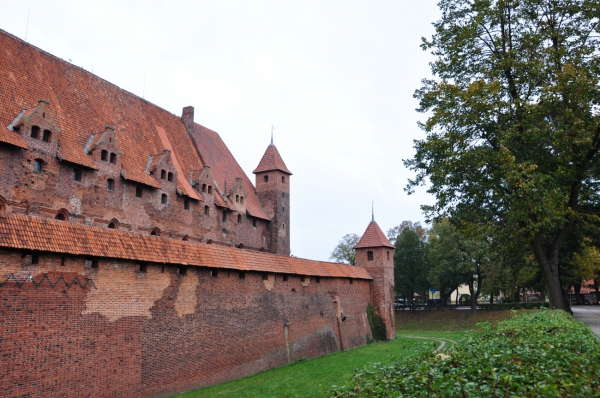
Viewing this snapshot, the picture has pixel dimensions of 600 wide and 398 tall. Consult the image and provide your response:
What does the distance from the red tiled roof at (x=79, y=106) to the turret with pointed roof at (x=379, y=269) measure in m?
12.1

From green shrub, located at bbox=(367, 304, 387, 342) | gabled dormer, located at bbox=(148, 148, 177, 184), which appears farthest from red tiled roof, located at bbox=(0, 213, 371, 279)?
green shrub, located at bbox=(367, 304, 387, 342)

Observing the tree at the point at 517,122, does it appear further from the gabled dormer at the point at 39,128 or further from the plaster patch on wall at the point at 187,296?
the gabled dormer at the point at 39,128

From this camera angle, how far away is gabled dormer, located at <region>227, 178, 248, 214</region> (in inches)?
1129

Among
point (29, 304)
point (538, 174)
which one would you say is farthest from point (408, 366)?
point (538, 174)

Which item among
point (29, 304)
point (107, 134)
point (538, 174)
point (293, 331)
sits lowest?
point (293, 331)

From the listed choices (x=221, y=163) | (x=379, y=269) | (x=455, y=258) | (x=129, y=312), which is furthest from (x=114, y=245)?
(x=455, y=258)

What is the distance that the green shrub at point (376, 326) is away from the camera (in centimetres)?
2869

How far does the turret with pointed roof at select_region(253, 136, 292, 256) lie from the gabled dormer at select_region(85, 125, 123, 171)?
42.2 feet

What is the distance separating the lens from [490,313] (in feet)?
129

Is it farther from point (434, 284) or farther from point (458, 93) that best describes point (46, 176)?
point (434, 284)

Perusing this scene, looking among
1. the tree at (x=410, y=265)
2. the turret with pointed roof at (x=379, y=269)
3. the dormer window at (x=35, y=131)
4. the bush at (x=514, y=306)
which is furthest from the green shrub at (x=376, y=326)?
the dormer window at (x=35, y=131)

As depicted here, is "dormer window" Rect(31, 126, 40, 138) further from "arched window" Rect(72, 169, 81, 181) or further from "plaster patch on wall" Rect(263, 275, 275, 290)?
"plaster patch on wall" Rect(263, 275, 275, 290)

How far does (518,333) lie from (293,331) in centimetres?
1318

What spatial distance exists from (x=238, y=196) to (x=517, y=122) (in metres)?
17.1
